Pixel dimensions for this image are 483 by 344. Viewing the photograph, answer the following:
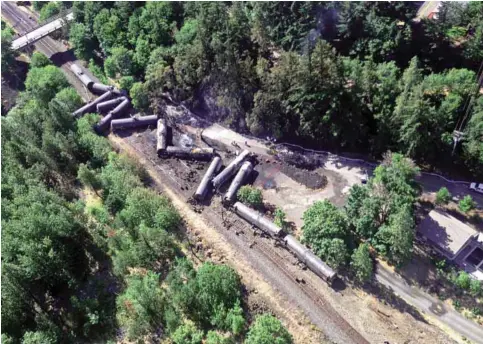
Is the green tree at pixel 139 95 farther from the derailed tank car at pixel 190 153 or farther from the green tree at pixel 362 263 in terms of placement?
the green tree at pixel 362 263

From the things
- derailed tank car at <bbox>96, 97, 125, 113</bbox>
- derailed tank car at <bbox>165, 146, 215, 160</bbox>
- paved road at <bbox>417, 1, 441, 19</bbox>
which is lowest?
derailed tank car at <bbox>165, 146, 215, 160</bbox>

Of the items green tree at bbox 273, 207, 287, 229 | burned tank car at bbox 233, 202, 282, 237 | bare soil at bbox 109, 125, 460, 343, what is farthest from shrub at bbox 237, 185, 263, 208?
green tree at bbox 273, 207, 287, 229

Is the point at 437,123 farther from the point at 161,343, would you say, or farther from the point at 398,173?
the point at 161,343

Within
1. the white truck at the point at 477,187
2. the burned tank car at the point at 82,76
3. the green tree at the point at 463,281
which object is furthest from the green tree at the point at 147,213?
the white truck at the point at 477,187

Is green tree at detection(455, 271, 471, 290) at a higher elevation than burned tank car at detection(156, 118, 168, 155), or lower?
lower

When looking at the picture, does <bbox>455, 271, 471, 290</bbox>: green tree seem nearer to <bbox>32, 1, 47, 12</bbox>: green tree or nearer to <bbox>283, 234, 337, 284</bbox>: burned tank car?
Answer: <bbox>283, 234, 337, 284</bbox>: burned tank car

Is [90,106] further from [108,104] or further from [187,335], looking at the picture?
[187,335]

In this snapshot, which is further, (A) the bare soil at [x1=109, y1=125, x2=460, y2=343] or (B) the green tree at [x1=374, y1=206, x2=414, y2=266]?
(B) the green tree at [x1=374, y1=206, x2=414, y2=266]
